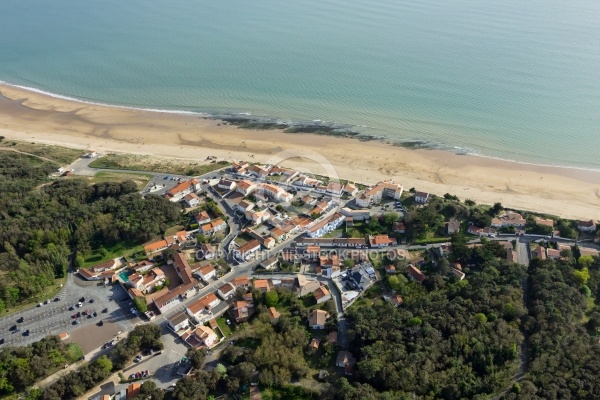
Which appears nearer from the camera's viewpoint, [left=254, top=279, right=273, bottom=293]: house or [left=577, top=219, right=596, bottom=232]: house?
[left=254, top=279, right=273, bottom=293]: house

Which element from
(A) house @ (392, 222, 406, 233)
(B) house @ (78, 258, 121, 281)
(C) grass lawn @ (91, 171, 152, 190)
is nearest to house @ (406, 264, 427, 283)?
(A) house @ (392, 222, 406, 233)

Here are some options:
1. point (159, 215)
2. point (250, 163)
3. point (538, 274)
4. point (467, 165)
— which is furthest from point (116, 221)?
point (467, 165)

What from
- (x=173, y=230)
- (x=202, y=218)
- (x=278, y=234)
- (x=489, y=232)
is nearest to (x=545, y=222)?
(x=489, y=232)

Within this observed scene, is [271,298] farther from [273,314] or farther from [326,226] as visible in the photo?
[326,226]

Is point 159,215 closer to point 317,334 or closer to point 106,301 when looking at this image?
point 106,301

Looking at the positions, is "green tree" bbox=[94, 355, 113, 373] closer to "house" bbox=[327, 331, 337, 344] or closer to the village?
the village

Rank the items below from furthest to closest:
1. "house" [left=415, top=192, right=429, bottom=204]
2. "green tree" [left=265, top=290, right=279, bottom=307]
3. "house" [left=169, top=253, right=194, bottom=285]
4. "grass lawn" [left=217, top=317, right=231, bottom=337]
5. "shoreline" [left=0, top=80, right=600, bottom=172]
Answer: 1. "shoreline" [left=0, top=80, right=600, bottom=172]
2. "house" [left=415, top=192, right=429, bottom=204]
3. "house" [left=169, top=253, right=194, bottom=285]
4. "green tree" [left=265, top=290, right=279, bottom=307]
5. "grass lawn" [left=217, top=317, right=231, bottom=337]

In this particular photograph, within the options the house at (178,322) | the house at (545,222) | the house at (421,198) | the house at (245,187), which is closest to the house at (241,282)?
the house at (178,322)
